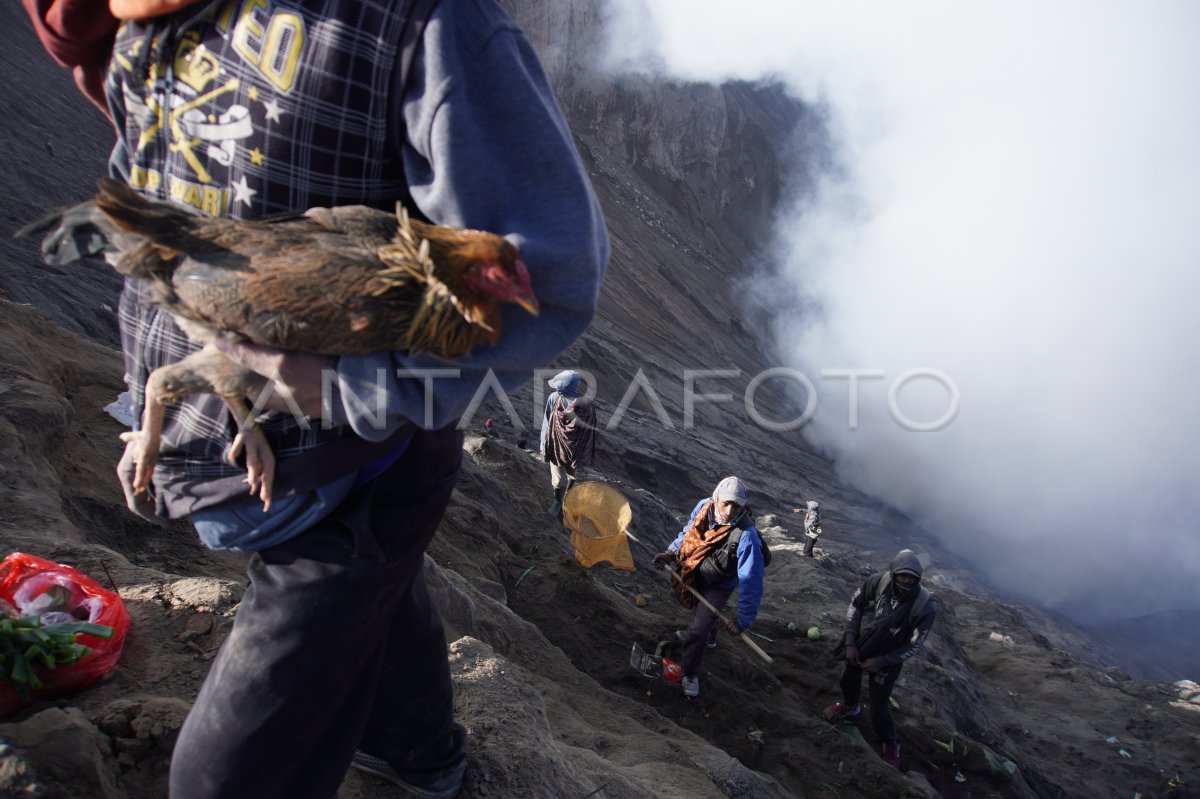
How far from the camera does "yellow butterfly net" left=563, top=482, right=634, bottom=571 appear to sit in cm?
627

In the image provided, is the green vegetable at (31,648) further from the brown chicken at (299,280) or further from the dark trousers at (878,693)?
the dark trousers at (878,693)

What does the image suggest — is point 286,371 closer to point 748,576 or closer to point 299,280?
point 299,280

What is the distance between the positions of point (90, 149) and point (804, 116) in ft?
101

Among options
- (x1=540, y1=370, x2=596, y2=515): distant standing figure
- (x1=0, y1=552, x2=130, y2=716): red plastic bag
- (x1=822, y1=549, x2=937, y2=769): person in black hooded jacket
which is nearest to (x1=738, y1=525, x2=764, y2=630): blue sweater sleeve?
(x1=822, y1=549, x2=937, y2=769): person in black hooded jacket

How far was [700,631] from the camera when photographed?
16.9ft

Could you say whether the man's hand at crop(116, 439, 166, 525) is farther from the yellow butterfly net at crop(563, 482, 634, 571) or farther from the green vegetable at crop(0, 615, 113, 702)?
the yellow butterfly net at crop(563, 482, 634, 571)

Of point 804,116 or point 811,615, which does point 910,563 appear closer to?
point 811,615

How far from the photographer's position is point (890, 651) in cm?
557

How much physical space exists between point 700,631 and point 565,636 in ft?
3.29

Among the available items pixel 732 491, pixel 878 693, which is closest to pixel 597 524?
pixel 732 491

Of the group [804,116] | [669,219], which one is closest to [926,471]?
[669,219]

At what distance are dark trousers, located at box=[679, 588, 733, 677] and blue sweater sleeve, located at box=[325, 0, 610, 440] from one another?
422cm

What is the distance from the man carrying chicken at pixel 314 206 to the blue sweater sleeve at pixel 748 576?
12.0ft

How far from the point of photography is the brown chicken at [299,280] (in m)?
1.16
